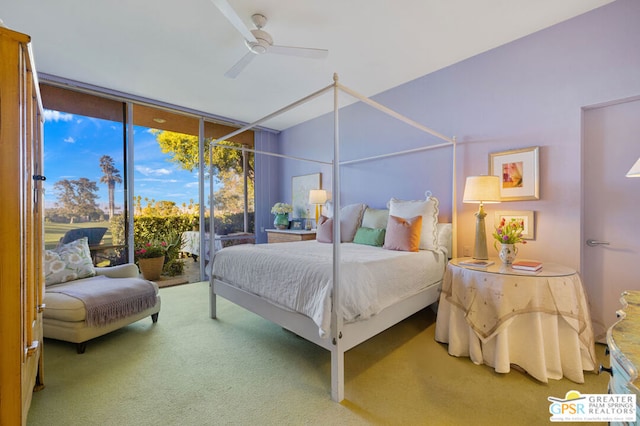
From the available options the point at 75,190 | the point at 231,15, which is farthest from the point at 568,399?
the point at 75,190

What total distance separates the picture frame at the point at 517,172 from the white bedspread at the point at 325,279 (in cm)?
99

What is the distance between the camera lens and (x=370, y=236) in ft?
10.3

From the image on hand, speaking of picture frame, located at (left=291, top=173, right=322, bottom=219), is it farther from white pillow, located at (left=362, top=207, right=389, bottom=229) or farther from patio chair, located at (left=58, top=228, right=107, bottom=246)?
patio chair, located at (left=58, top=228, right=107, bottom=246)

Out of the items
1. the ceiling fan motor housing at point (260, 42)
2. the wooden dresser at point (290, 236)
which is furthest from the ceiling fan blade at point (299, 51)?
the wooden dresser at point (290, 236)

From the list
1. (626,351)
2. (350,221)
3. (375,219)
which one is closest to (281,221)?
(350,221)

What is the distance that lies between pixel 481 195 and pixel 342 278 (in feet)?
5.04

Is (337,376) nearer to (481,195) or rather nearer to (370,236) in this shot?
(370,236)

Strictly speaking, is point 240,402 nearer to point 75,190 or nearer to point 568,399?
point 568,399

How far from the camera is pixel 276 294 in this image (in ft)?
6.80

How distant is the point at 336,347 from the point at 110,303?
2.03 metres

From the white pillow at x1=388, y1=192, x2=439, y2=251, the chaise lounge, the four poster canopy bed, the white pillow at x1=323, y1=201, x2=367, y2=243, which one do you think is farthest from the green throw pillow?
the chaise lounge

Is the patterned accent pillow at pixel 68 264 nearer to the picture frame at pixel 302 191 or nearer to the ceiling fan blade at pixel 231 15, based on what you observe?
the ceiling fan blade at pixel 231 15

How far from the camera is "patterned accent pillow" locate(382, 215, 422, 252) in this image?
2.67 m

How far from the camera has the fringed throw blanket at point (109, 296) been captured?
2283mm
